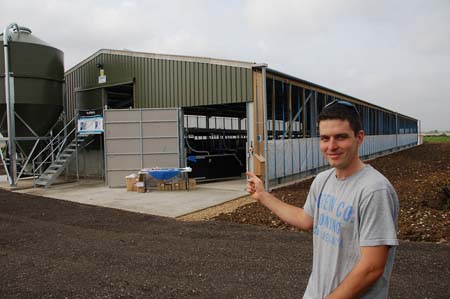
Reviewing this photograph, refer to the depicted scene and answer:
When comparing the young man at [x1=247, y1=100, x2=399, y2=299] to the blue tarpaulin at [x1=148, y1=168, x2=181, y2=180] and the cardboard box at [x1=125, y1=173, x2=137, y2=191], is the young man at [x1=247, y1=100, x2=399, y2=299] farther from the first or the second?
the cardboard box at [x1=125, y1=173, x2=137, y2=191]

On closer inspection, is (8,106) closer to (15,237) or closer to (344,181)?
(15,237)

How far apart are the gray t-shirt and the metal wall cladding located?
11.2m

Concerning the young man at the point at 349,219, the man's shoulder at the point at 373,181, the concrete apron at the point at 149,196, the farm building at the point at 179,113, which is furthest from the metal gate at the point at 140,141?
the man's shoulder at the point at 373,181

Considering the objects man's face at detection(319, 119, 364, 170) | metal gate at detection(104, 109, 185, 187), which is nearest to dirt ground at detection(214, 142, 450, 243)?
metal gate at detection(104, 109, 185, 187)

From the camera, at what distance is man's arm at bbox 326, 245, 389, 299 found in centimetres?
163

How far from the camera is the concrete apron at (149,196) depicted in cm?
1008

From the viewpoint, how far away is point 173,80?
14812 millimetres

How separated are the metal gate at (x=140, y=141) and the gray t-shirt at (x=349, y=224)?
12634 mm

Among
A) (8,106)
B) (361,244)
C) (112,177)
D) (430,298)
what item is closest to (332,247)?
(361,244)

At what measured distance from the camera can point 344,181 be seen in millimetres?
1869

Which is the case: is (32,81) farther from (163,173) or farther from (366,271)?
(366,271)

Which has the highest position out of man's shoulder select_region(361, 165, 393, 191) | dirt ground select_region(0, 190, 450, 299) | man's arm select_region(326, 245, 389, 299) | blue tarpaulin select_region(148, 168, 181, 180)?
man's shoulder select_region(361, 165, 393, 191)

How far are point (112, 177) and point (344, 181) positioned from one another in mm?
13695

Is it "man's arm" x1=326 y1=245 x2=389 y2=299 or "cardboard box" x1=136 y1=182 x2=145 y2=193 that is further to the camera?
"cardboard box" x1=136 y1=182 x2=145 y2=193
